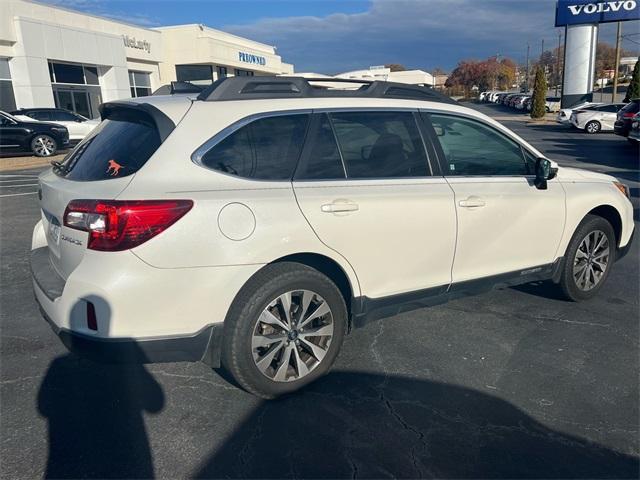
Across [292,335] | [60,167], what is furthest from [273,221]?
[60,167]

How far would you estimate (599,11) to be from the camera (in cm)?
3325

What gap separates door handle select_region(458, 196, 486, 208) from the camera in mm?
3609

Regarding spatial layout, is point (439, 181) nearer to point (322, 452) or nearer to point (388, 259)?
point (388, 259)

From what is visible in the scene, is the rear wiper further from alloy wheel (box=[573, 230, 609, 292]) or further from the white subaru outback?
alloy wheel (box=[573, 230, 609, 292])

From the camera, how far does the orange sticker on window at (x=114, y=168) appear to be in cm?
287

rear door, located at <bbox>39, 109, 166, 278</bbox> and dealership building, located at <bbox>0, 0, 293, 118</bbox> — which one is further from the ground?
dealership building, located at <bbox>0, 0, 293, 118</bbox>

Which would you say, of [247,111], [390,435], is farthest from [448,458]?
[247,111]

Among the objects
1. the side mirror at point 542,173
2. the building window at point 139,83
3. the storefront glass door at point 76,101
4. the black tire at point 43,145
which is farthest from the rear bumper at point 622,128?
the building window at point 139,83

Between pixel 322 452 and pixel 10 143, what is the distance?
1788 cm

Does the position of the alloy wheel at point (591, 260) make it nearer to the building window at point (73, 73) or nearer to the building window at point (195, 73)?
the building window at point (73, 73)

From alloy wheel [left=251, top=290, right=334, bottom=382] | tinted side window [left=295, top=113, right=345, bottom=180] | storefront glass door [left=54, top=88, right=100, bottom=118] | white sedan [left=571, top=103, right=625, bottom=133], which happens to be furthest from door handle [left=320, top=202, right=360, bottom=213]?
storefront glass door [left=54, top=88, right=100, bottom=118]

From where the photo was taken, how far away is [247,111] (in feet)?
10.00

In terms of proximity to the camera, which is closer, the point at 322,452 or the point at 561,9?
the point at 322,452

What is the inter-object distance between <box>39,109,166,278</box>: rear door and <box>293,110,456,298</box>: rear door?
93 cm
